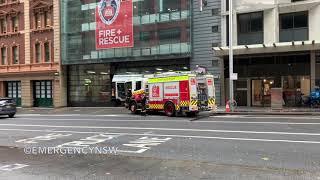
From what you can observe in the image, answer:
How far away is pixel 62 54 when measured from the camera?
45062mm

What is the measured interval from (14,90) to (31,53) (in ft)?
16.8

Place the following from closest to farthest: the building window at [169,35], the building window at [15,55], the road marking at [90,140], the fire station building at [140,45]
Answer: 1. the road marking at [90,140]
2. the fire station building at [140,45]
3. the building window at [169,35]
4. the building window at [15,55]

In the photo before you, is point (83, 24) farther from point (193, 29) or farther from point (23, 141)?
point (23, 141)

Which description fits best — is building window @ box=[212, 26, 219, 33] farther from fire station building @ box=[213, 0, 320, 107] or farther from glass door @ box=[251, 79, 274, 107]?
glass door @ box=[251, 79, 274, 107]

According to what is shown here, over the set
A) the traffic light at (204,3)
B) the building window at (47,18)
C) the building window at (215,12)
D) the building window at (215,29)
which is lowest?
the building window at (215,29)

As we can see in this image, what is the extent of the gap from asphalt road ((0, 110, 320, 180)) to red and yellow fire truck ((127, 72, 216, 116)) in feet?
25.7

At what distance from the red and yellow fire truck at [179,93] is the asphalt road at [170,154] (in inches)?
308

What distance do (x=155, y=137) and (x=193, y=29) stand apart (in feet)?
71.5

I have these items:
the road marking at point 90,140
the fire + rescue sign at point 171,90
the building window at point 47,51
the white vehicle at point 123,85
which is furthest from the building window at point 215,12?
the road marking at point 90,140

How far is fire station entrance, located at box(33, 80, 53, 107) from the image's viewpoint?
46750 mm

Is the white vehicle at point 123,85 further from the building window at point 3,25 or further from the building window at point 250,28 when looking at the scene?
the building window at point 3,25

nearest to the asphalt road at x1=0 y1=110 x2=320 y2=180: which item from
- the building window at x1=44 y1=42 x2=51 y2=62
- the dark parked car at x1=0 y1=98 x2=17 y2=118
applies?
the dark parked car at x1=0 y1=98 x2=17 y2=118

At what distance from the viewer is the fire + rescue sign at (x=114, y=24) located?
40344mm

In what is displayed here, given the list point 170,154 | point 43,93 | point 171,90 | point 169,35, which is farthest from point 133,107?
point 43,93
